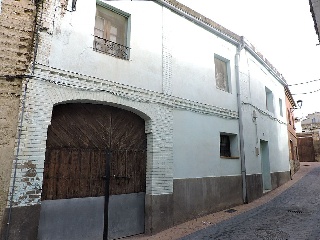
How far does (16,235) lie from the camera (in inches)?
142

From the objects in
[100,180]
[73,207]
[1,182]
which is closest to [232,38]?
[100,180]

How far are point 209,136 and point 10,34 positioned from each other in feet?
18.6

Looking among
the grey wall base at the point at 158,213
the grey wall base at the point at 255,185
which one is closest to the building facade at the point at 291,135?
the grey wall base at the point at 255,185

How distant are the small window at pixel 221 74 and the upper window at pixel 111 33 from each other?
3.85 meters

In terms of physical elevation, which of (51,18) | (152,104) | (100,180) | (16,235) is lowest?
(16,235)

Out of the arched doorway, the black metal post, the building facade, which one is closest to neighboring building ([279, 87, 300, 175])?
the building facade

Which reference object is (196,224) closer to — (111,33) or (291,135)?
(111,33)

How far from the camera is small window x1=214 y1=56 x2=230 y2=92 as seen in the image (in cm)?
818

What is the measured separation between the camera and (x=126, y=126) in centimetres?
561

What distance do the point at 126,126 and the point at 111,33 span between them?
2.38m

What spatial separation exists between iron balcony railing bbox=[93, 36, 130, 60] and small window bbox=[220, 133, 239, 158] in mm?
4384

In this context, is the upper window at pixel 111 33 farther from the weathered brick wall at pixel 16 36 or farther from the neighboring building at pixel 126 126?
the weathered brick wall at pixel 16 36

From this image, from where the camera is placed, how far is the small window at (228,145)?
7871mm

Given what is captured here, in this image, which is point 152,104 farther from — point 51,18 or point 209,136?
point 51,18
